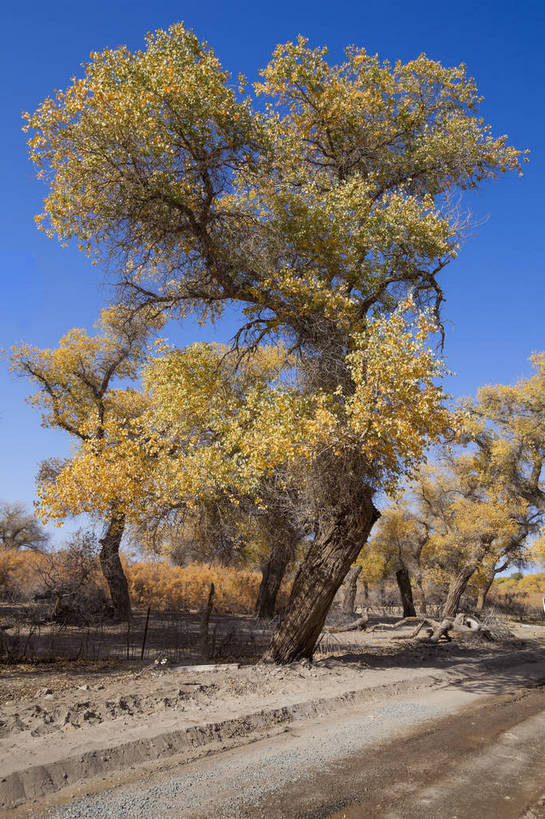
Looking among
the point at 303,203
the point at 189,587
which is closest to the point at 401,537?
the point at 189,587

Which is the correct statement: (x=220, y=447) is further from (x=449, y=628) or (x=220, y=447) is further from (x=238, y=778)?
(x=449, y=628)

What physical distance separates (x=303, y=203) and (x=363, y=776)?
29.8 feet

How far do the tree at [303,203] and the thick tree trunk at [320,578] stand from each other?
1.2 inches

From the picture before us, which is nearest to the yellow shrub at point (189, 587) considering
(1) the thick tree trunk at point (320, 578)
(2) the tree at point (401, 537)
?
(2) the tree at point (401, 537)

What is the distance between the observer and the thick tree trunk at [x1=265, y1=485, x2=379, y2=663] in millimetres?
9812

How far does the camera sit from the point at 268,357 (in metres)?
17.7

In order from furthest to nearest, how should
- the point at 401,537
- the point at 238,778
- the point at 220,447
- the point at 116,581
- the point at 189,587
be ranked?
the point at 401,537, the point at 189,587, the point at 116,581, the point at 220,447, the point at 238,778

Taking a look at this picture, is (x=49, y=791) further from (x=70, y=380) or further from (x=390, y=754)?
(x=70, y=380)

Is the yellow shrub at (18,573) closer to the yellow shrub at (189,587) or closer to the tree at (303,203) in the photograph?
the yellow shrub at (189,587)

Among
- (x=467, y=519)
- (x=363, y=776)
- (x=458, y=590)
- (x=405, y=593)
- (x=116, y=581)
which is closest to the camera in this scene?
(x=363, y=776)

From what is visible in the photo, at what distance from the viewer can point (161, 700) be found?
21.4 feet

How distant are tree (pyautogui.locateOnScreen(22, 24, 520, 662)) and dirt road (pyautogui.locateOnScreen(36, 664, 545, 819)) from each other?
3793 mm

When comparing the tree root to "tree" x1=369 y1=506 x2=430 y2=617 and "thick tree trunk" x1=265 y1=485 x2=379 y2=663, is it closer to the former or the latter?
"thick tree trunk" x1=265 y1=485 x2=379 y2=663

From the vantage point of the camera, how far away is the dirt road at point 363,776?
379cm
